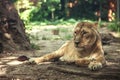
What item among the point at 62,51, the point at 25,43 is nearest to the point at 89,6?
the point at 25,43

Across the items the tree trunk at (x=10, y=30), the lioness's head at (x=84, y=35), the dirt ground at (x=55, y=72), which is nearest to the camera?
the dirt ground at (x=55, y=72)

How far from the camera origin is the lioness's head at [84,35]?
272 inches

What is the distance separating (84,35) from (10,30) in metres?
3.53

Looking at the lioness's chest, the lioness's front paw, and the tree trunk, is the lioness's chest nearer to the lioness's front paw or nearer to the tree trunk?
the lioness's front paw

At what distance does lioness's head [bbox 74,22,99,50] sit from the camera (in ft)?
22.7

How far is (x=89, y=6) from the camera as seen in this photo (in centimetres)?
2903

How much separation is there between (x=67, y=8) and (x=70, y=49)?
2144 cm

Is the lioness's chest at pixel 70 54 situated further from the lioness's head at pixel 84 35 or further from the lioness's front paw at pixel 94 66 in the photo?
the lioness's front paw at pixel 94 66

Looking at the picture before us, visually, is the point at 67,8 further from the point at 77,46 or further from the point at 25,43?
the point at 77,46

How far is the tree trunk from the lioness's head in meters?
3.03

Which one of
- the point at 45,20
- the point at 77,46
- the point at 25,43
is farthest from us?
the point at 45,20

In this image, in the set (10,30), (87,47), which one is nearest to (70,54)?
(87,47)

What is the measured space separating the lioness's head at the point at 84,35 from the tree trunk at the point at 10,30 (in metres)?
3.03

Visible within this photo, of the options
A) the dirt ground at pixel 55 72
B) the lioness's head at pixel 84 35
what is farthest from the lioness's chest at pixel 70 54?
the lioness's head at pixel 84 35
